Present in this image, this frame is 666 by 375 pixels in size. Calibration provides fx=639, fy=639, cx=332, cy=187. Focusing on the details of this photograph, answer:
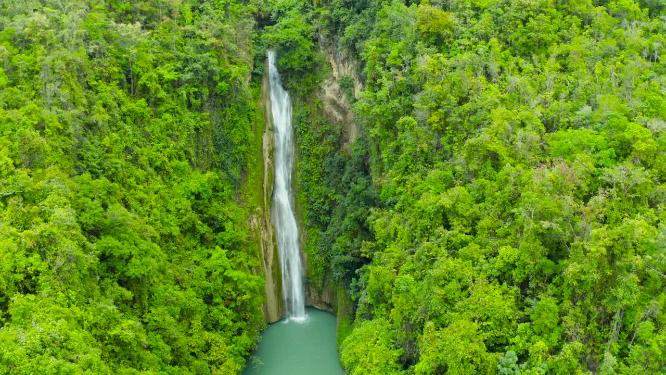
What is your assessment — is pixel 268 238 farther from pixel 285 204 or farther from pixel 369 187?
pixel 369 187

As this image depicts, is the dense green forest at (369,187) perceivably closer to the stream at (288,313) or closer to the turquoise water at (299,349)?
the stream at (288,313)

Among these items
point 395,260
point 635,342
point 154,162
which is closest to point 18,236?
point 154,162

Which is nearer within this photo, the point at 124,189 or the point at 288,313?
the point at 124,189

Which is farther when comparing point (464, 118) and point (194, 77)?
point (194, 77)

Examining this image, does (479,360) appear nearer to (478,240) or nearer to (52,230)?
(478,240)

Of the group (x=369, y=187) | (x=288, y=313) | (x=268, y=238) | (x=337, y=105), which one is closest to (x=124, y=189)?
(x=268, y=238)

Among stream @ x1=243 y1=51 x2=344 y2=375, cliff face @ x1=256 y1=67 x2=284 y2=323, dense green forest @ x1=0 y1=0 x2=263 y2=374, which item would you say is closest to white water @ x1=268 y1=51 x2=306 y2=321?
stream @ x1=243 y1=51 x2=344 y2=375
